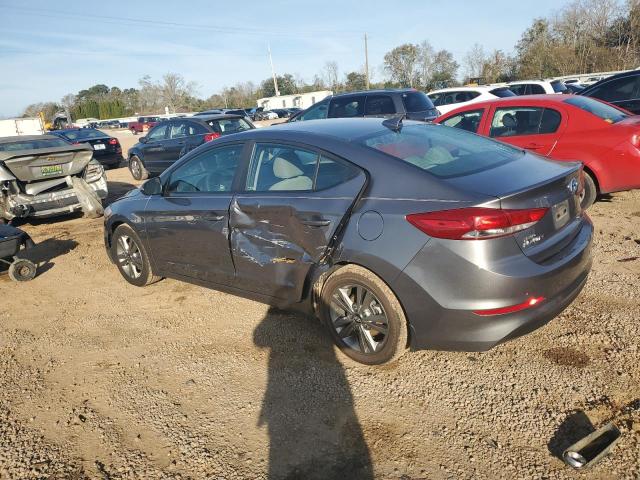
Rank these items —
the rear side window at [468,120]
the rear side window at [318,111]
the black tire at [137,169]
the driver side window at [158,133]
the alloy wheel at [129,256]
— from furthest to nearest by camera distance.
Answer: the black tire at [137,169] → the driver side window at [158,133] → the rear side window at [318,111] → the rear side window at [468,120] → the alloy wheel at [129,256]

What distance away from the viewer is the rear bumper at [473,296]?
2.54 meters

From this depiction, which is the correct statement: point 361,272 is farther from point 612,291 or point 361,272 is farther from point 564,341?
point 612,291

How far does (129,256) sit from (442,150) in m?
3.41

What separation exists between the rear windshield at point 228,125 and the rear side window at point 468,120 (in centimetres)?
557

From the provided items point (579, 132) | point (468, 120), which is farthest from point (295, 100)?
point (579, 132)

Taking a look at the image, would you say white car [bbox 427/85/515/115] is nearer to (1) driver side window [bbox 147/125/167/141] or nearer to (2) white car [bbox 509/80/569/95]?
(2) white car [bbox 509/80/569/95]

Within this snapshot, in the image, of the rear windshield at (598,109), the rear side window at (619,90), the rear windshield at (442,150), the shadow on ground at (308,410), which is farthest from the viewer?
the rear side window at (619,90)

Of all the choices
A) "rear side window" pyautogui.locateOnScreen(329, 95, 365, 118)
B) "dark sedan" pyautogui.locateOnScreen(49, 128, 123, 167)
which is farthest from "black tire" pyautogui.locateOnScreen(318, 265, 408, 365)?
"dark sedan" pyautogui.locateOnScreen(49, 128, 123, 167)

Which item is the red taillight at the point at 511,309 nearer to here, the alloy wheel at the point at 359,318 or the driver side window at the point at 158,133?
the alloy wheel at the point at 359,318

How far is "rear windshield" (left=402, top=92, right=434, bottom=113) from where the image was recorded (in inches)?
380

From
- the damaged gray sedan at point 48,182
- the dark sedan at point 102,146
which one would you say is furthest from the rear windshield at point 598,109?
the dark sedan at point 102,146

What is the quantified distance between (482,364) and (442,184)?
126 centimetres

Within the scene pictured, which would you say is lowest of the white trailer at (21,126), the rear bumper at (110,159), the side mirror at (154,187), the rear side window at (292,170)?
the rear bumper at (110,159)

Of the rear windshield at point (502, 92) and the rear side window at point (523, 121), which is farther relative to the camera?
the rear windshield at point (502, 92)
